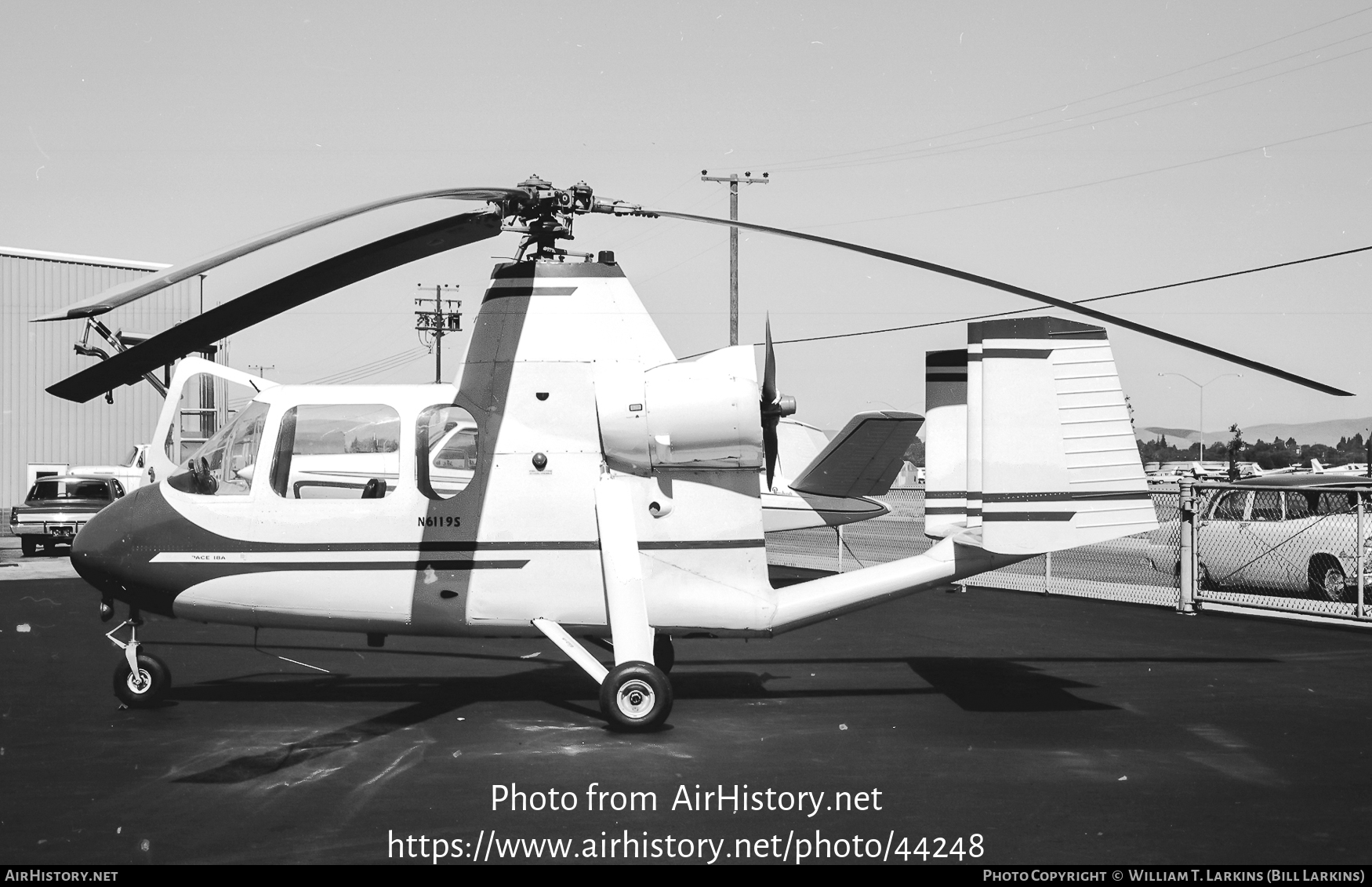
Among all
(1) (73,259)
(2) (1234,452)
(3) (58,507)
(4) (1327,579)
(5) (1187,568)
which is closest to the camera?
(5) (1187,568)

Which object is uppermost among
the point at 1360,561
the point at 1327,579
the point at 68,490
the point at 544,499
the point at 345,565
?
the point at 544,499

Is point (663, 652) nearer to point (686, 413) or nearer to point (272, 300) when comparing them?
point (686, 413)

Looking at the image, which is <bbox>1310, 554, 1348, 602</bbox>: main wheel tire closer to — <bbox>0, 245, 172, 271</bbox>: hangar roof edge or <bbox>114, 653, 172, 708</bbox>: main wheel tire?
<bbox>114, 653, 172, 708</bbox>: main wheel tire

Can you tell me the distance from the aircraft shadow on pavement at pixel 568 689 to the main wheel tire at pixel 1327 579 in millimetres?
4885

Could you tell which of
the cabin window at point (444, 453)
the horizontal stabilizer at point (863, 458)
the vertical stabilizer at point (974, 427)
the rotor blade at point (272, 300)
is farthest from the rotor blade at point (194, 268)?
the horizontal stabilizer at point (863, 458)

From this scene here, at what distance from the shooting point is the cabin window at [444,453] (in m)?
8.58

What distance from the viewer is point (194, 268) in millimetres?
6062

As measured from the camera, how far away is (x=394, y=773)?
21.7 feet

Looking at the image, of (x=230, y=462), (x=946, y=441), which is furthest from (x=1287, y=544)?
(x=230, y=462)

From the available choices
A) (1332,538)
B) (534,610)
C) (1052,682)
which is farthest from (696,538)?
(1332,538)

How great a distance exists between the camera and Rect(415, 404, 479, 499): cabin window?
28.1 feet

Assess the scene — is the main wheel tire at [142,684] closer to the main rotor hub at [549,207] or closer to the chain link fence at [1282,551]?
the main rotor hub at [549,207]

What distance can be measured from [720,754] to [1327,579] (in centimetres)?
1143
